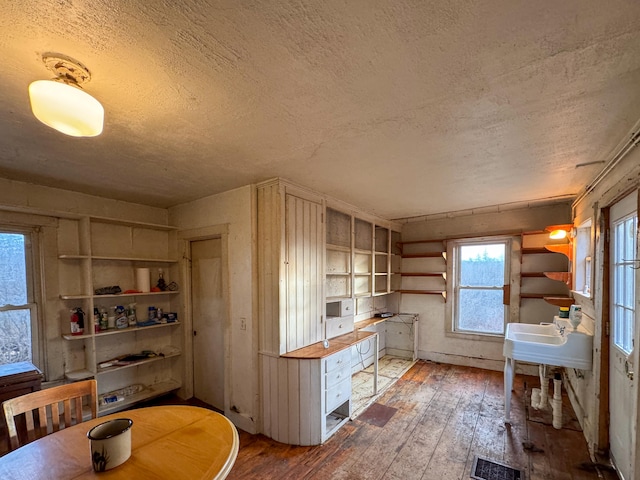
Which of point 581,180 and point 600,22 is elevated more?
point 600,22

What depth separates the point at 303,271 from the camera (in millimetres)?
2965

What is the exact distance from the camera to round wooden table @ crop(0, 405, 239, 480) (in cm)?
115

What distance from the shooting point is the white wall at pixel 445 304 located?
13.5 feet

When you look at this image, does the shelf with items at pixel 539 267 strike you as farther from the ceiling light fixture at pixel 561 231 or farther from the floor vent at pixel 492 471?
the floor vent at pixel 492 471

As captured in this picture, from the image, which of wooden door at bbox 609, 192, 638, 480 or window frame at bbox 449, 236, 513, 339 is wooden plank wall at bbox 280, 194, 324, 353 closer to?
wooden door at bbox 609, 192, 638, 480

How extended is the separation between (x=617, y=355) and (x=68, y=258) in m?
4.92

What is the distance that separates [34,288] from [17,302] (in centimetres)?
16

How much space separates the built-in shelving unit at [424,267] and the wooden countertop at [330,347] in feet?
6.37

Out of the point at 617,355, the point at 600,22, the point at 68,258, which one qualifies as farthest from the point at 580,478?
the point at 68,258

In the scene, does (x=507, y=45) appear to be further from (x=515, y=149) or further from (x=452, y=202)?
(x=452, y=202)

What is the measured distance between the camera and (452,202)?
376 cm

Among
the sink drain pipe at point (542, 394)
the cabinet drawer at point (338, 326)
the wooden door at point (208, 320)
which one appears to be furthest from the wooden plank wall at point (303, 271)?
the sink drain pipe at point (542, 394)

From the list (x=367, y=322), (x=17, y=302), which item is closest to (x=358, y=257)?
(x=367, y=322)

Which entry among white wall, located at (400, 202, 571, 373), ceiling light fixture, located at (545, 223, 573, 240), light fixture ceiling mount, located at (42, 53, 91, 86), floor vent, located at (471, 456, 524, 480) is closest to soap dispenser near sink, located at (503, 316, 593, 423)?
floor vent, located at (471, 456, 524, 480)
